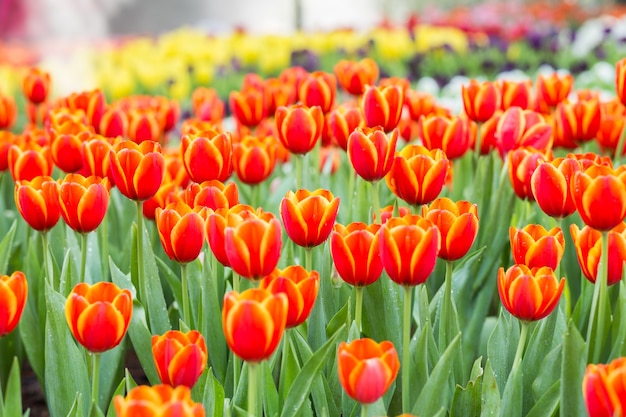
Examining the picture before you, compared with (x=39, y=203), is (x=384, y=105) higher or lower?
higher

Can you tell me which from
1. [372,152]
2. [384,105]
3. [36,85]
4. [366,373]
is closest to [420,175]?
[372,152]

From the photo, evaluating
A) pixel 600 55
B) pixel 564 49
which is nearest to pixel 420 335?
pixel 600 55

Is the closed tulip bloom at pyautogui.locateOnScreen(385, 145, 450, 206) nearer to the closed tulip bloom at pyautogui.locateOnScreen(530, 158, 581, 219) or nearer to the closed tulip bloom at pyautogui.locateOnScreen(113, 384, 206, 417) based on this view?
the closed tulip bloom at pyautogui.locateOnScreen(530, 158, 581, 219)

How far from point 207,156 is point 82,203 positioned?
10.0 inches

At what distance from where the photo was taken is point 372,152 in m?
1.50

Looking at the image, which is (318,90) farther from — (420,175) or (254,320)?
(254,320)

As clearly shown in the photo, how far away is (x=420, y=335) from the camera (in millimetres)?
1373

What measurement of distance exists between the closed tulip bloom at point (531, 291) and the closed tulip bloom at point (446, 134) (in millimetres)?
658

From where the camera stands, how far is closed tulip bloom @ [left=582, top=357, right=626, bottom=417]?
987mm

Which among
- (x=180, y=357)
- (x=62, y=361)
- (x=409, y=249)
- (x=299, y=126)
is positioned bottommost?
(x=62, y=361)

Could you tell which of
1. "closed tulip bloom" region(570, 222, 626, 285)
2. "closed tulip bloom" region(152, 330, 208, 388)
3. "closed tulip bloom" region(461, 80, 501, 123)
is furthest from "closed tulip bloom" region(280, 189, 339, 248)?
"closed tulip bloom" region(461, 80, 501, 123)

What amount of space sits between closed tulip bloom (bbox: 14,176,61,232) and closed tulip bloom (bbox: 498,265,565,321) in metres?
0.77

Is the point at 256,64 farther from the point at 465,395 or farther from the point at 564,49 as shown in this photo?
the point at 465,395

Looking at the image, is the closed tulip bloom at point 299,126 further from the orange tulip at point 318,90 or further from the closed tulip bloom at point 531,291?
the closed tulip bloom at point 531,291
